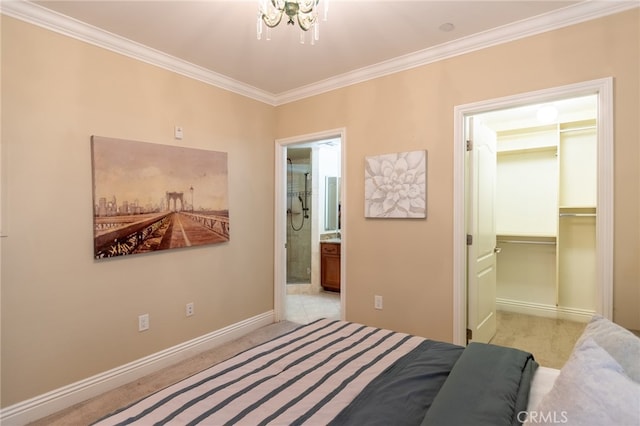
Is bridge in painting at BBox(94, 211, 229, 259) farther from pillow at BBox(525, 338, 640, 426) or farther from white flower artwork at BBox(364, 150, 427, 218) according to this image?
pillow at BBox(525, 338, 640, 426)

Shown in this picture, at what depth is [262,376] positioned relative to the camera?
52.7 inches

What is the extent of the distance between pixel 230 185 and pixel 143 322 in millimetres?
1439

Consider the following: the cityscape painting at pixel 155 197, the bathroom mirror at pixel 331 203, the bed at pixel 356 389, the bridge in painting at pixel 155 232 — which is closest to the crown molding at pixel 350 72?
the cityscape painting at pixel 155 197

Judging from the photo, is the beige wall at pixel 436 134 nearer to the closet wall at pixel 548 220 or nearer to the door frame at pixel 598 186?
the door frame at pixel 598 186

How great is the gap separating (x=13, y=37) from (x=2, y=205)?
1.03m

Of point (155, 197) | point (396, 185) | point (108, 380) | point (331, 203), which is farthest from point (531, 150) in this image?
point (108, 380)

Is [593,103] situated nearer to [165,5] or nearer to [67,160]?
[165,5]

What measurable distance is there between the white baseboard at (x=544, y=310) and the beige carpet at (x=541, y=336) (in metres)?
0.07

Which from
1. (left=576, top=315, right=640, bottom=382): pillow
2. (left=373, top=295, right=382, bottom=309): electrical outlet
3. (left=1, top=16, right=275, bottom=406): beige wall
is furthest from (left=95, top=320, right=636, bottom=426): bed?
(left=1, top=16, right=275, bottom=406): beige wall

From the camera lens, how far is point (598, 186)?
206cm

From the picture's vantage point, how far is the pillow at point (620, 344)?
103cm

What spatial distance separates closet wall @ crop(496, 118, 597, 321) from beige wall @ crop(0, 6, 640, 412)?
6.04 feet

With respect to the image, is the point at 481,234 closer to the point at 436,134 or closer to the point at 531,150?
the point at 436,134

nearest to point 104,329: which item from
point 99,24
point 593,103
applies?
point 99,24
